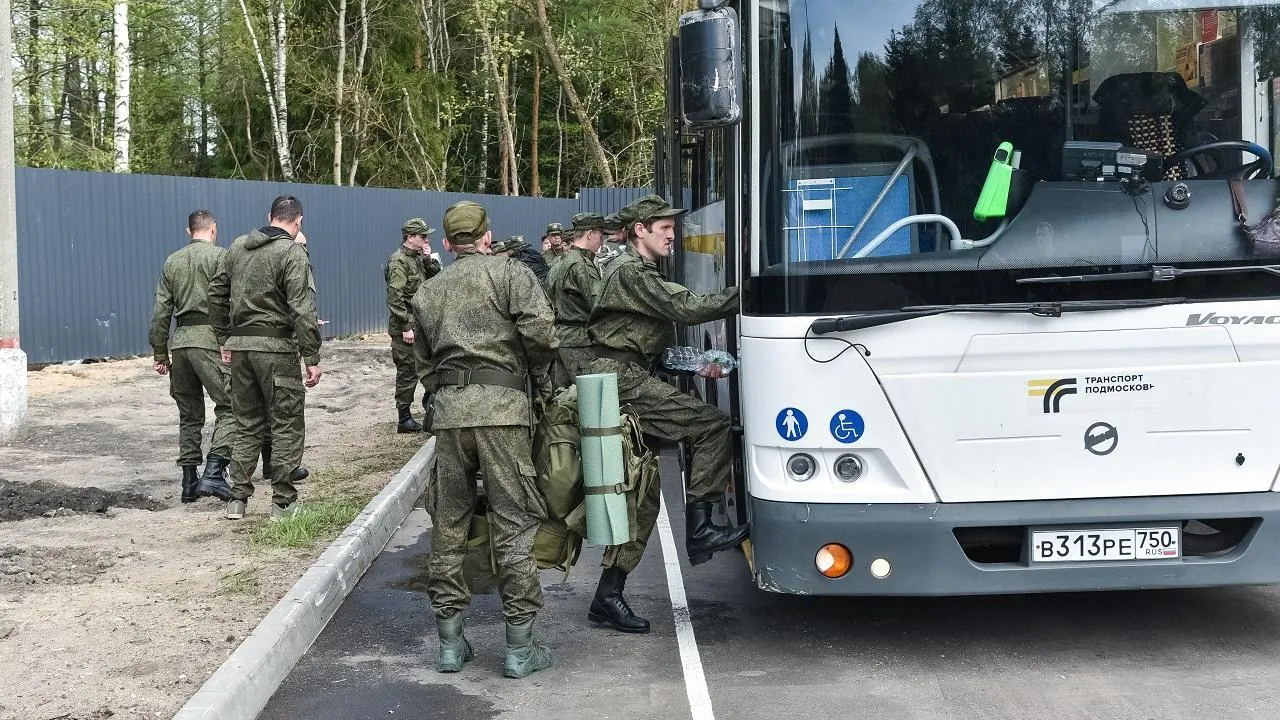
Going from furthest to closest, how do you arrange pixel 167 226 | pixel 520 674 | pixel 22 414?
pixel 167 226, pixel 22 414, pixel 520 674

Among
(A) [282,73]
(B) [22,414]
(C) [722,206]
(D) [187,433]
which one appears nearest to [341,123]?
(A) [282,73]

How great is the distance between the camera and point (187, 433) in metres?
9.66

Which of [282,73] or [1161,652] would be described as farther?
[282,73]

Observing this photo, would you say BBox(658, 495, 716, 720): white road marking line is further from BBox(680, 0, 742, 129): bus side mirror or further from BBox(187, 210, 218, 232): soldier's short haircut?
BBox(187, 210, 218, 232): soldier's short haircut

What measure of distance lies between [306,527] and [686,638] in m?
2.78

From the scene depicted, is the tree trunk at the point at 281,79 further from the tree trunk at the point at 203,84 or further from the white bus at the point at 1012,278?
the white bus at the point at 1012,278

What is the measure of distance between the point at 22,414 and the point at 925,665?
8.90 metres

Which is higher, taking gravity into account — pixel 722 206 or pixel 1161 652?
pixel 722 206

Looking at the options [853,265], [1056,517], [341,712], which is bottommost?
[341,712]

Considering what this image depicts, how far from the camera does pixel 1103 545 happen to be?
219 inches

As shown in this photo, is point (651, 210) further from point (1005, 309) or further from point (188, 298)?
point (188, 298)

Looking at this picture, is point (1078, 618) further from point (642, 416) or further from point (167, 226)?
point (167, 226)

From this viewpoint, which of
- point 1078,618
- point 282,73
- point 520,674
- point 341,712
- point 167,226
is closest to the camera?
point 341,712

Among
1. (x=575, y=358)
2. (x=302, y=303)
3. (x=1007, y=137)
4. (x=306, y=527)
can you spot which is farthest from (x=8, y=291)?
(x=1007, y=137)
